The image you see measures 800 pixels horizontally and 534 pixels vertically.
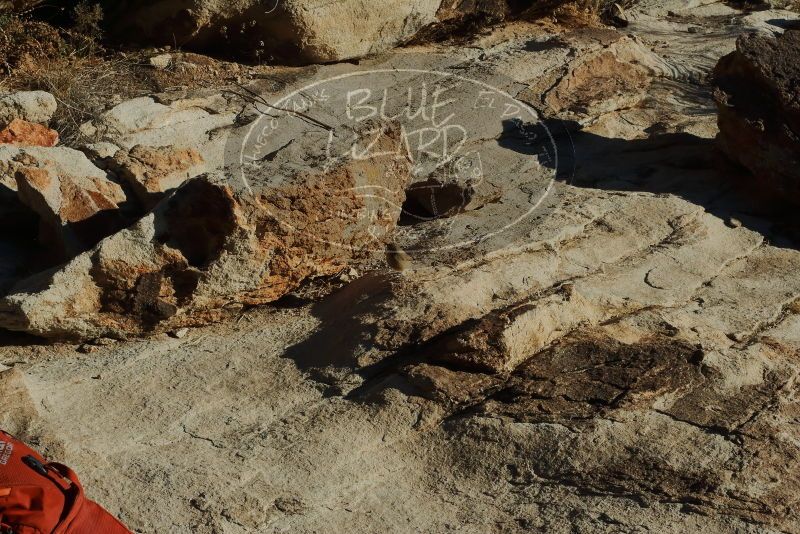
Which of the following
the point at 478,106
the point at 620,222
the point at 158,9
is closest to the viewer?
the point at 620,222

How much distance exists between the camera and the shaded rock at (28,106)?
523 centimetres

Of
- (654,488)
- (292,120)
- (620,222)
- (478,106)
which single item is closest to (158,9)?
(292,120)

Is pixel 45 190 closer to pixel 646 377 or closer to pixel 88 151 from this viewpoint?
pixel 88 151

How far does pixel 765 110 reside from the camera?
16.8 ft

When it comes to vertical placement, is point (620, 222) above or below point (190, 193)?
below

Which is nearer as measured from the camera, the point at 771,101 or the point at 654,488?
the point at 654,488

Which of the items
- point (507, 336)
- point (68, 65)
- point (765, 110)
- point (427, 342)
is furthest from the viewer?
point (68, 65)

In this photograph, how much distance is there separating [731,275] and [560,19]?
275 centimetres

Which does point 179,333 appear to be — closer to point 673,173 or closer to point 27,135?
point 27,135

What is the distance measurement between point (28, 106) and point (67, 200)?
1.05 metres

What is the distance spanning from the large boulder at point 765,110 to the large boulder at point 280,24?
186cm

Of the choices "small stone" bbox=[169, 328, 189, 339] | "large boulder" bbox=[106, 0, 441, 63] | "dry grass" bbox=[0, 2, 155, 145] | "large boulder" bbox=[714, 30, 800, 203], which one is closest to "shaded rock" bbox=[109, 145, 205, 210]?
"small stone" bbox=[169, 328, 189, 339]

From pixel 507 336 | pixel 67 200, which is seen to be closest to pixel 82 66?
pixel 67 200

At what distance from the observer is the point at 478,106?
18.7ft
